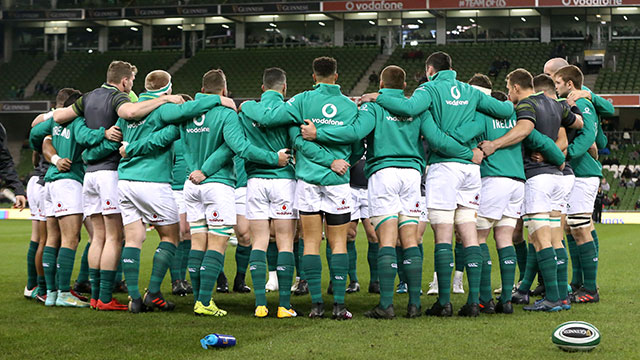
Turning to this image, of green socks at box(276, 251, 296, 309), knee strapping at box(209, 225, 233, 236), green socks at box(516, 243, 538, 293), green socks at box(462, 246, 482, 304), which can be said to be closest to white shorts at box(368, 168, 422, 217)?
green socks at box(462, 246, 482, 304)

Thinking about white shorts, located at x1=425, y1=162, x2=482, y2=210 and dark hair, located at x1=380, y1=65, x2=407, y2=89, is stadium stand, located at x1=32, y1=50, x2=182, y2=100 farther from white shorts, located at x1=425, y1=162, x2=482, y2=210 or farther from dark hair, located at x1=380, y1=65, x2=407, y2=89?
white shorts, located at x1=425, y1=162, x2=482, y2=210

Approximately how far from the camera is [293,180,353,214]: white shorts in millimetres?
6875

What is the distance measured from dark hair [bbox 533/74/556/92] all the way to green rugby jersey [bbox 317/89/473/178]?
4.31 feet

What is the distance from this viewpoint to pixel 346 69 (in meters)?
43.5

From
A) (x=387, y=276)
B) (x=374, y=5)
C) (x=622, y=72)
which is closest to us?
(x=387, y=276)

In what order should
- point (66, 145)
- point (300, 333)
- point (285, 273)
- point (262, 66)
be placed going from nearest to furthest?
point (300, 333) → point (285, 273) → point (66, 145) → point (262, 66)

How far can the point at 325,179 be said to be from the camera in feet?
22.5

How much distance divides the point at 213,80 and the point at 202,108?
0.41 m

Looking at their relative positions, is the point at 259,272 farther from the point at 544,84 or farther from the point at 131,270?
the point at 544,84

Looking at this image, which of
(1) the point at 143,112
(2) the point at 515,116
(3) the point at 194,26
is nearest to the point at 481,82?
(2) the point at 515,116

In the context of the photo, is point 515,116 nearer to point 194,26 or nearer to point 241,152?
point 241,152

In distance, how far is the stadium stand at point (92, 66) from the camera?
150ft

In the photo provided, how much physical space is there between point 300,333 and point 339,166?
1643 millimetres

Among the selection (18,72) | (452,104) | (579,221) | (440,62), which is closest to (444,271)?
(452,104)
